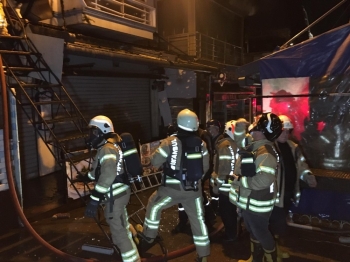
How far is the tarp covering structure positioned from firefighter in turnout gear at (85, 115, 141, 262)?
3032mm

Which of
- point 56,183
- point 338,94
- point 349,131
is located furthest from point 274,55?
point 56,183

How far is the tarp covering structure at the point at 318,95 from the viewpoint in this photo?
540 cm

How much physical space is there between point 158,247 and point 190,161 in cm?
170

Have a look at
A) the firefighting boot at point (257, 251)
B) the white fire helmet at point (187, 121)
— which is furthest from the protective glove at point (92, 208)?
the firefighting boot at point (257, 251)

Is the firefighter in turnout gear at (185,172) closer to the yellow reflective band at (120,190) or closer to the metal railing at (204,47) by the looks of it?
the yellow reflective band at (120,190)

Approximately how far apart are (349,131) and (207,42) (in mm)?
10168

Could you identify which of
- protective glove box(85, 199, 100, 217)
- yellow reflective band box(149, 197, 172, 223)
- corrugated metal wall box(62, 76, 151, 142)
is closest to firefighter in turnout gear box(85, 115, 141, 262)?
protective glove box(85, 199, 100, 217)

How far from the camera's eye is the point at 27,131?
8516 mm

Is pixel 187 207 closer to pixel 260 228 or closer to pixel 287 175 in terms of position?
pixel 260 228

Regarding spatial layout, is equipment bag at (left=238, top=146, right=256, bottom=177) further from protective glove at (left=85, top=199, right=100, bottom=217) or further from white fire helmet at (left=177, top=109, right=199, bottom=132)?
protective glove at (left=85, top=199, right=100, bottom=217)

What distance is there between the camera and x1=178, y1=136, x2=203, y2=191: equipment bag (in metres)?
4.38

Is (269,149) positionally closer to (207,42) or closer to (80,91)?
(80,91)

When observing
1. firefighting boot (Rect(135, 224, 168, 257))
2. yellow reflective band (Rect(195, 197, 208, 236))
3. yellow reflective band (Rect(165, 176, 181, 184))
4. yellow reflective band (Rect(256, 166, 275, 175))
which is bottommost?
firefighting boot (Rect(135, 224, 168, 257))

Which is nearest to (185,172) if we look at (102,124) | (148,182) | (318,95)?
(102,124)
